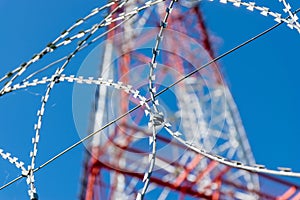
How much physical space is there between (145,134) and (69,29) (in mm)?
6559

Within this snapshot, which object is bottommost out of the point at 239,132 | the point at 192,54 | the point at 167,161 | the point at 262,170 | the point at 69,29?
the point at 262,170

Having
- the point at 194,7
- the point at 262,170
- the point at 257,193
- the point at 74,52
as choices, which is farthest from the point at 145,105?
the point at 194,7

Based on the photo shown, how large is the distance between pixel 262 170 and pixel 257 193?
6870 millimetres

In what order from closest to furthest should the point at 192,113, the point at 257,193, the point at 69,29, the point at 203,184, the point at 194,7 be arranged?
the point at 69,29, the point at 257,193, the point at 203,184, the point at 192,113, the point at 194,7

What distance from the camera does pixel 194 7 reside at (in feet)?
43.9

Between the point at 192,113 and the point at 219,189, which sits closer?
the point at 219,189

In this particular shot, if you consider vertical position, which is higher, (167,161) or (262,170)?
(167,161)

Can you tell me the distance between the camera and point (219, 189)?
10898mm

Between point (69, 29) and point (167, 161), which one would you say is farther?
point (167, 161)

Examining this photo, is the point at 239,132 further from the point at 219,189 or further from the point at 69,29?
the point at 69,29

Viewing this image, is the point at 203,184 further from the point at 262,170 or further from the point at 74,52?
the point at 262,170

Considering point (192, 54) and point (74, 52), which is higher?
point (192, 54)

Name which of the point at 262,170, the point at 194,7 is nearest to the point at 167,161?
the point at 194,7

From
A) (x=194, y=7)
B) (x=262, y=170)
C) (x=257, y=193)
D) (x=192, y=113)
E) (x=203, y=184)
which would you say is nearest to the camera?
(x=262, y=170)
